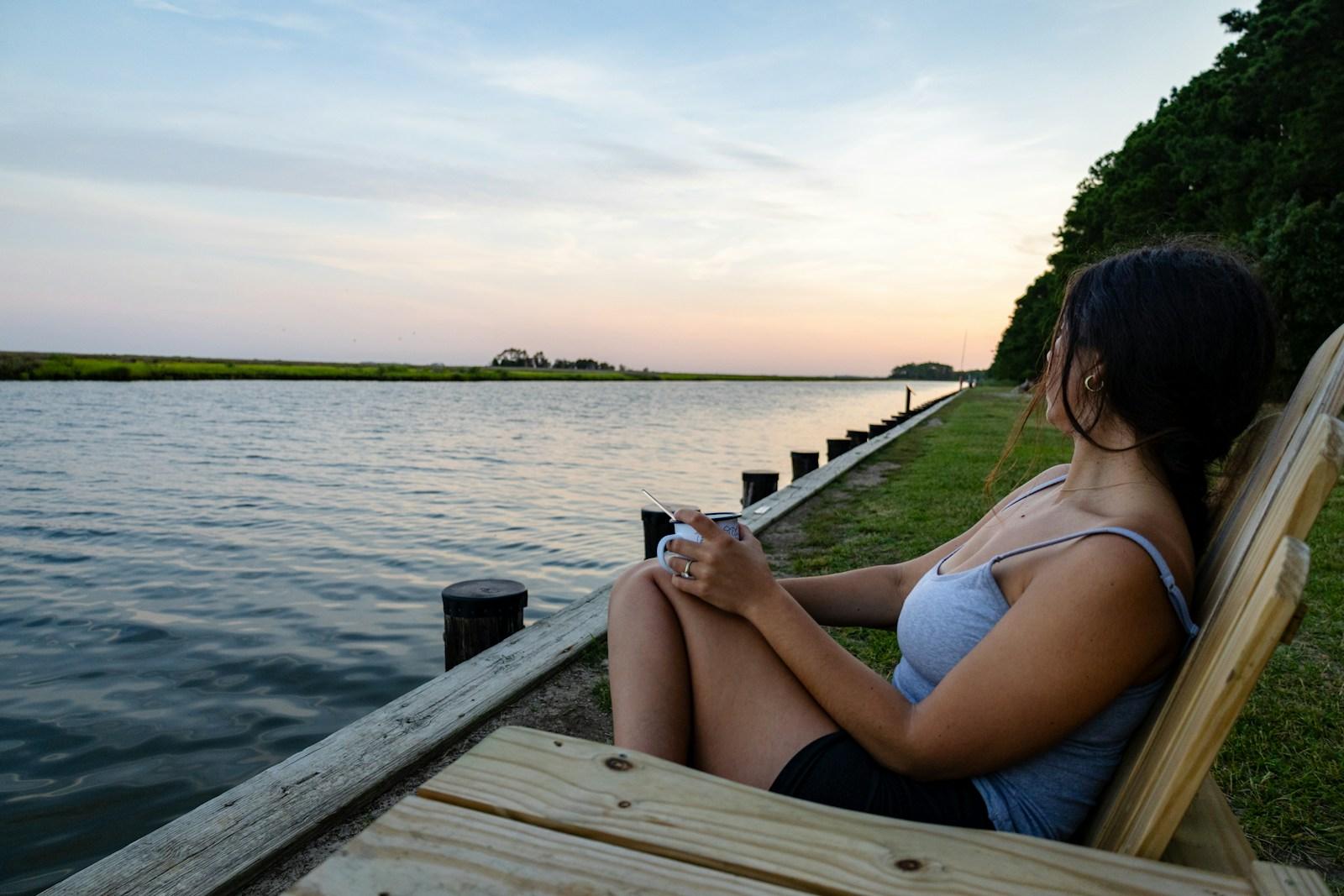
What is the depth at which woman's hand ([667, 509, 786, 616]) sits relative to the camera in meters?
1.56

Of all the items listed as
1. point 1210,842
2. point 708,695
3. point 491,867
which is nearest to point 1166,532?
point 1210,842

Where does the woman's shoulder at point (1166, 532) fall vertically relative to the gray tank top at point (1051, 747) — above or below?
above

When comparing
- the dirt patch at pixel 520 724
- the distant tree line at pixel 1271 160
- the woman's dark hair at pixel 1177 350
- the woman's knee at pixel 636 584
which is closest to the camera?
the woman's dark hair at pixel 1177 350

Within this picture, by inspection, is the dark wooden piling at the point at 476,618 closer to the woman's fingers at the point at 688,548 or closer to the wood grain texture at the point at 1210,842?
the woman's fingers at the point at 688,548

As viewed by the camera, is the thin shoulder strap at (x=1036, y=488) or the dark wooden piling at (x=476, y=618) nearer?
the thin shoulder strap at (x=1036, y=488)

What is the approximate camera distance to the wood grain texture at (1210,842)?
1217 mm

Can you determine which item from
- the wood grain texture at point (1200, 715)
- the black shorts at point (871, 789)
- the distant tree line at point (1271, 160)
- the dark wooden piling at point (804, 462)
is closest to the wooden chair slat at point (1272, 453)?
the wood grain texture at point (1200, 715)

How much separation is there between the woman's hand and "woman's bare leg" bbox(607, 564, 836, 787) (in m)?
Answer: 0.07

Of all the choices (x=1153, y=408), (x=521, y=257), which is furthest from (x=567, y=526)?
(x=521, y=257)

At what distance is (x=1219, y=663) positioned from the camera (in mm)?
1070

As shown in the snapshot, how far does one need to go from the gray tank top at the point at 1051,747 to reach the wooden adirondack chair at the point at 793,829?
14 centimetres

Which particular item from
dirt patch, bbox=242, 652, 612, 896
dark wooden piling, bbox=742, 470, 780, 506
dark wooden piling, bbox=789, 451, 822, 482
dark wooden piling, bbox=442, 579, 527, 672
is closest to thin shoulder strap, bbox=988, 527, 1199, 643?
dirt patch, bbox=242, 652, 612, 896

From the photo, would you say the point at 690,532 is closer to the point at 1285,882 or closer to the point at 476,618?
the point at 1285,882

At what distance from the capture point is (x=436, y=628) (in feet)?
21.1
